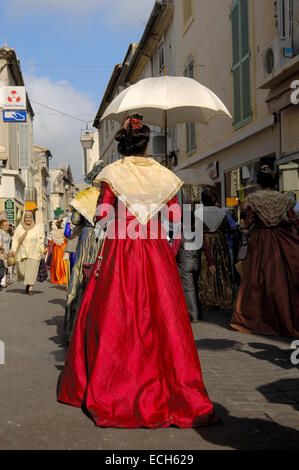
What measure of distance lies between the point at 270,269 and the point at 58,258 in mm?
10808

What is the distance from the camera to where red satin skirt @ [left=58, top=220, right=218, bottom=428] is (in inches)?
146

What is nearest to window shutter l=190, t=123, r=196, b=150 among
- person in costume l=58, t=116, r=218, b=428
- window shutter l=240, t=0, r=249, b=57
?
window shutter l=240, t=0, r=249, b=57

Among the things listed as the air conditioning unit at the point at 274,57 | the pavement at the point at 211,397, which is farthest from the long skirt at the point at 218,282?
the air conditioning unit at the point at 274,57

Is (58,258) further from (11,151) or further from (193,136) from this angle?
(11,151)

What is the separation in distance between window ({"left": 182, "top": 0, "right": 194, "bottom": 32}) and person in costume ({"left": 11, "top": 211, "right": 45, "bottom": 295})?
32.1 ft

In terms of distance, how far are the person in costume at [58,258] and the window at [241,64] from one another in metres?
6.01

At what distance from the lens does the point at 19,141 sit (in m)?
41.9

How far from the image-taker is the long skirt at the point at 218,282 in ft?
31.1

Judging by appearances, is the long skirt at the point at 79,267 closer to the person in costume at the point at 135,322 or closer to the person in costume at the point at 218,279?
the person in costume at the point at 135,322

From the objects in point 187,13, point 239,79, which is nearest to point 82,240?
point 239,79

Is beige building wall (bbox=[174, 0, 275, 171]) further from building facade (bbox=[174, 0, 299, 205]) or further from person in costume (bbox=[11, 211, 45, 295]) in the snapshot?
person in costume (bbox=[11, 211, 45, 295])
